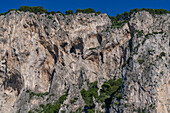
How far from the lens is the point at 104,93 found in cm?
5916

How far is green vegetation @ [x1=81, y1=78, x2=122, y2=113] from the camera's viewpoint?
180ft

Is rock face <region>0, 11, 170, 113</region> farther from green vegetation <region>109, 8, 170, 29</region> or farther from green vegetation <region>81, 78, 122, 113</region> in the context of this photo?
green vegetation <region>109, 8, 170, 29</region>

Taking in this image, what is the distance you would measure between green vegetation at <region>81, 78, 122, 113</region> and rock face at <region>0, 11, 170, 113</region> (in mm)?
1097

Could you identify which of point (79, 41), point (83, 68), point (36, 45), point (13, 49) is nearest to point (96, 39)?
point (79, 41)

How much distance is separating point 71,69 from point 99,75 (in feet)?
22.0

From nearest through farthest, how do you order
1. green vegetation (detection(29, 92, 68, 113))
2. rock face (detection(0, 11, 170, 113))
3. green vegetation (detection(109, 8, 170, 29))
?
1. rock face (detection(0, 11, 170, 113))
2. green vegetation (detection(29, 92, 68, 113))
3. green vegetation (detection(109, 8, 170, 29))

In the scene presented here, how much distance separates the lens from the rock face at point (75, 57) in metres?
55.1

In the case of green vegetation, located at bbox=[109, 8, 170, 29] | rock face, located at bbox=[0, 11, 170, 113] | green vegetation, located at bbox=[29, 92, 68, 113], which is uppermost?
green vegetation, located at bbox=[109, 8, 170, 29]

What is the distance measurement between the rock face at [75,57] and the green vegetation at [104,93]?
1097 millimetres

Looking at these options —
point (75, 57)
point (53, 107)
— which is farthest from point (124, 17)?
point (53, 107)

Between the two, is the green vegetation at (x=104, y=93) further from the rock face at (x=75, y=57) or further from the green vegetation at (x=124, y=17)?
the green vegetation at (x=124, y=17)

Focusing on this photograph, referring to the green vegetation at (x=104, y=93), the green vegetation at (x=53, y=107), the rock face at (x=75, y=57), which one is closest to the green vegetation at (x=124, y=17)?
the rock face at (x=75, y=57)

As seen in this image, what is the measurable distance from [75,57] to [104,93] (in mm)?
12654

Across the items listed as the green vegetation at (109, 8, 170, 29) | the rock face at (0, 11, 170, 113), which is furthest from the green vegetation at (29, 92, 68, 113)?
the green vegetation at (109, 8, 170, 29)
